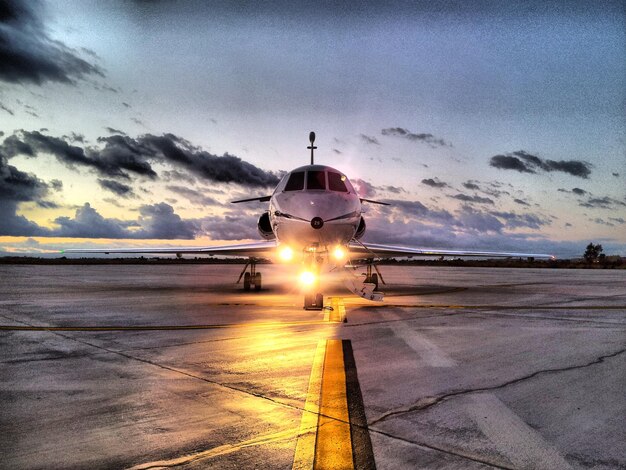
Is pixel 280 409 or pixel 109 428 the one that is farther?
pixel 280 409

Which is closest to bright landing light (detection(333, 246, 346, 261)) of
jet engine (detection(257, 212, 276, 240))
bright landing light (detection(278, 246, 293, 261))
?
bright landing light (detection(278, 246, 293, 261))

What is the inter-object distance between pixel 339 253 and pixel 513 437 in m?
9.28

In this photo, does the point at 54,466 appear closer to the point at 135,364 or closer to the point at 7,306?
the point at 135,364

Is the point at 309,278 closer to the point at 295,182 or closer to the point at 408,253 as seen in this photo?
the point at 295,182

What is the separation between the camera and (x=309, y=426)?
336cm

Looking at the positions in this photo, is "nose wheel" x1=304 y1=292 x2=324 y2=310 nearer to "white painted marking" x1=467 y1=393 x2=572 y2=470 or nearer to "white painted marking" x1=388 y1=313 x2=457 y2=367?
"white painted marking" x1=388 y1=313 x2=457 y2=367

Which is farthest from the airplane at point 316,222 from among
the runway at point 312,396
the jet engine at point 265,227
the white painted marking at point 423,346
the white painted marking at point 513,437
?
the white painted marking at point 513,437

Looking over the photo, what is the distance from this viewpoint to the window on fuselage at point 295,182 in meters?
12.3

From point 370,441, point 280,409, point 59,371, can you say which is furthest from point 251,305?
point 370,441

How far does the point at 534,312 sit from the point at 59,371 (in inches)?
386

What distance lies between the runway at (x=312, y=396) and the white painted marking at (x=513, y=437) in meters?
0.02

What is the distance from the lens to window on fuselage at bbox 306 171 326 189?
1213 centimetres

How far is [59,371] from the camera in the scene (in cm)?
510

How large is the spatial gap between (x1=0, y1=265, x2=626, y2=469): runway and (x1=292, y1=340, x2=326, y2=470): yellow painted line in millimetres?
16
